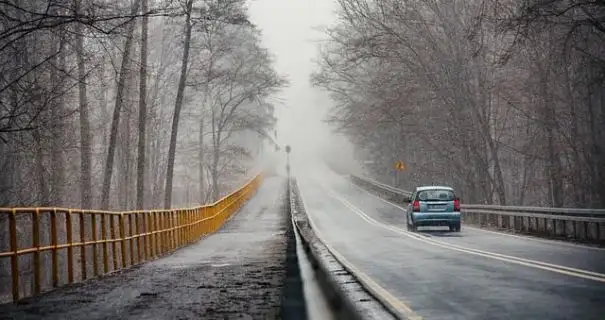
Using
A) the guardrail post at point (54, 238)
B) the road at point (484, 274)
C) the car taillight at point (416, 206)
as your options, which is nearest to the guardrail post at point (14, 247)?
the guardrail post at point (54, 238)

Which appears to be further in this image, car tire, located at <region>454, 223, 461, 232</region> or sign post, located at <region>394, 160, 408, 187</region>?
sign post, located at <region>394, 160, 408, 187</region>

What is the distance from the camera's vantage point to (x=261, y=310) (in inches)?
365

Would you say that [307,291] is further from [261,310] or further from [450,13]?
[450,13]

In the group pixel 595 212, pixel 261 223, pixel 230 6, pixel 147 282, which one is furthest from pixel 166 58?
pixel 147 282

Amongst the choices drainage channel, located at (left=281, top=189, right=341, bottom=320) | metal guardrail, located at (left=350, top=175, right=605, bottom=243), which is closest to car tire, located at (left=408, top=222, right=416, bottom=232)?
metal guardrail, located at (left=350, top=175, right=605, bottom=243)

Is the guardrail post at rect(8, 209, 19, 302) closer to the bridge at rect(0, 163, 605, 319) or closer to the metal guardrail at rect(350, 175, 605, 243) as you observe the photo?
the bridge at rect(0, 163, 605, 319)

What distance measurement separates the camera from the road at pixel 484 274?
31.9 ft

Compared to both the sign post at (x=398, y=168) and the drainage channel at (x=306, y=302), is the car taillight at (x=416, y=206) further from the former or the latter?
the sign post at (x=398, y=168)

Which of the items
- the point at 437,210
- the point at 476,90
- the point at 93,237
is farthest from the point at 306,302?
the point at 476,90

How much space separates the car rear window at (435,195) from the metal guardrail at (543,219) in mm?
737

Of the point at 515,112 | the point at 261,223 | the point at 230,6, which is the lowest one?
the point at 261,223

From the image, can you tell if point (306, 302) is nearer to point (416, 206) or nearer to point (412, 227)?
point (416, 206)

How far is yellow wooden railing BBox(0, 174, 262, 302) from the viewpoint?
1277 centimetres

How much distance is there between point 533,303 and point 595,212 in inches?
511
